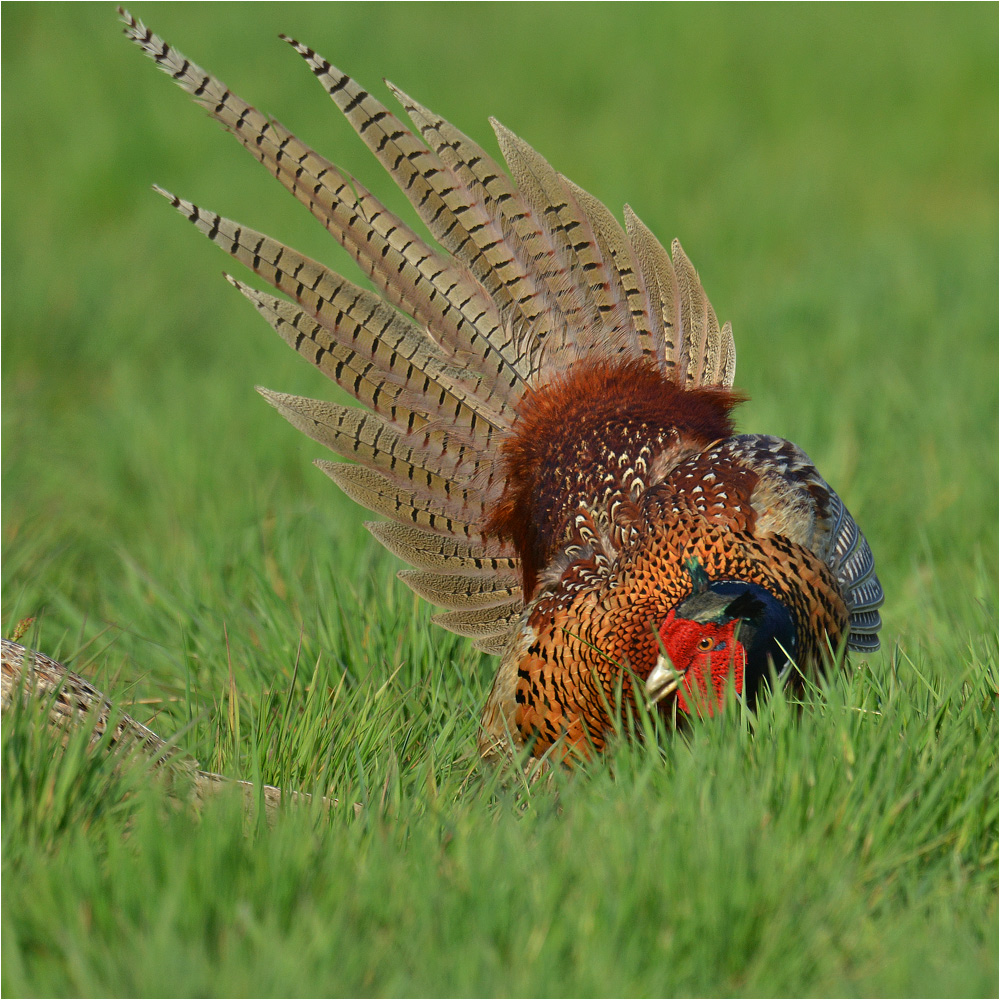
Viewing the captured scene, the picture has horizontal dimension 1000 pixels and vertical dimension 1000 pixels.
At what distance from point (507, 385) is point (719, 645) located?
112 centimetres

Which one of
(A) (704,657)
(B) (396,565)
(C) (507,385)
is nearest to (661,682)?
(A) (704,657)

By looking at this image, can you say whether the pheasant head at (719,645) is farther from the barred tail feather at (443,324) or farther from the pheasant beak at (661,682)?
the barred tail feather at (443,324)

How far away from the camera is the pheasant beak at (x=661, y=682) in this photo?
8.44 feet

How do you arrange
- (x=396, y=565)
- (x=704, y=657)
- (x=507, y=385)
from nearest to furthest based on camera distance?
(x=704, y=657), (x=507, y=385), (x=396, y=565)

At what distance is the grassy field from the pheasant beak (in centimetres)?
14

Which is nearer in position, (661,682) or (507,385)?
(661,682)

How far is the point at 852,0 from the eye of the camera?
12.2m

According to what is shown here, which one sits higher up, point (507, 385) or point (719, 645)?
point (507, 385)

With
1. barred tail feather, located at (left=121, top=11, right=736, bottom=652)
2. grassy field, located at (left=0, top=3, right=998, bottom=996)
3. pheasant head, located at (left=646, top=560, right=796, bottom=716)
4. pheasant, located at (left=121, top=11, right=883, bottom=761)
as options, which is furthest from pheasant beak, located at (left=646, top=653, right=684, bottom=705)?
barred tail feather, located at (left=121, top=11, right=736, bottom=652)

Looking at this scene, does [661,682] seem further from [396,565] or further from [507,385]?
[396,565]

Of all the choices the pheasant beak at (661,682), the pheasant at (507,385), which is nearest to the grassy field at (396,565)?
the pheasant beak at (661,682)

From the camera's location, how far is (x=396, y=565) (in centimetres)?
414

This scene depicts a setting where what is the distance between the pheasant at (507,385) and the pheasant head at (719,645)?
331 mm

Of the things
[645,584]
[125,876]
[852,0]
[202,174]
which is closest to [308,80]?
[202,174]
